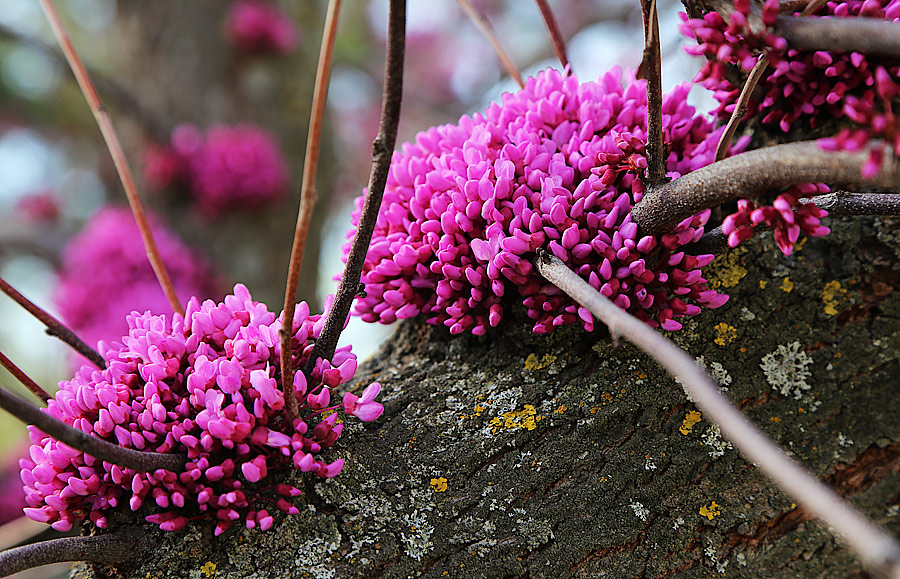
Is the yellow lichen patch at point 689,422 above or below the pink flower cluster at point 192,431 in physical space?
below

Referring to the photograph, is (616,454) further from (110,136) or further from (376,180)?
(110,136)

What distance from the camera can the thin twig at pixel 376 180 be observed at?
75cm

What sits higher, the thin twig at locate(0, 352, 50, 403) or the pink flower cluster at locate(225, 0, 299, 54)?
the pink flower cluster at locate(225, 0, 299, 54)

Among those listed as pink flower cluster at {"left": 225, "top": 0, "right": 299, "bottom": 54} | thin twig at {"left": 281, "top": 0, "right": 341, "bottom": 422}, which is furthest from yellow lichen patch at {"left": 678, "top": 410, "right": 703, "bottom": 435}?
pink flower cluster at {"left": 225, "top": 0, "right": 299, "bottom": 54}

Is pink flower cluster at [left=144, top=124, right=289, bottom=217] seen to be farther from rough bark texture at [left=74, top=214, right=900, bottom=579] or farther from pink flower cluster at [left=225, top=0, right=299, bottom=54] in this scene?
rough bark texture at [left=74, top=214, right=900, bottom=579]

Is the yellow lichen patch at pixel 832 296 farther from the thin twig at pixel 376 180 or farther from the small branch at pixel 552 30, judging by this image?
the thin twig at pixel 376 180

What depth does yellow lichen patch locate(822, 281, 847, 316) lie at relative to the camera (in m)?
1.13

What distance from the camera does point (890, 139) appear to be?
0.61m

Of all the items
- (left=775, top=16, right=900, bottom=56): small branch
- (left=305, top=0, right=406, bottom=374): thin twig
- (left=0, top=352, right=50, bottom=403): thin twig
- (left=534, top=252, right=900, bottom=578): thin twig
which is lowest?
(left=534, top=252, right=900, bottom=578): thin twig

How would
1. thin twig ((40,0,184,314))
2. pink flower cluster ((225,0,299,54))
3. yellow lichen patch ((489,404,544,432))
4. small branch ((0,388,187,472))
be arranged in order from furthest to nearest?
pink flower cluster ((225,0,299,54)) → thin twig ((40,0,184,314)) → yellow lichen patch ((489,404,544,432)) → small branch ((0,388,187,472))

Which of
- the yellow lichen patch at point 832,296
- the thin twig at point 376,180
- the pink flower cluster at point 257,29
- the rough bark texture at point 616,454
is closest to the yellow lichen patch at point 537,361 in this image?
the rough bark texture at point 616,454

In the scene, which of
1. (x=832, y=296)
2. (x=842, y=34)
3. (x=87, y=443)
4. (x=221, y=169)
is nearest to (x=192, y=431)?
(x=87, y=443)

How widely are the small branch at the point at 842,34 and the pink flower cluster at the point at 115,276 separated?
2433 mm

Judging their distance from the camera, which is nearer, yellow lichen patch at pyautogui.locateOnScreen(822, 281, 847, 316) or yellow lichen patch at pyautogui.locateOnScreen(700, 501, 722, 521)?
yellow lichen patch at pyautogui.locateOnScreen(700, 501, 722, 521)
